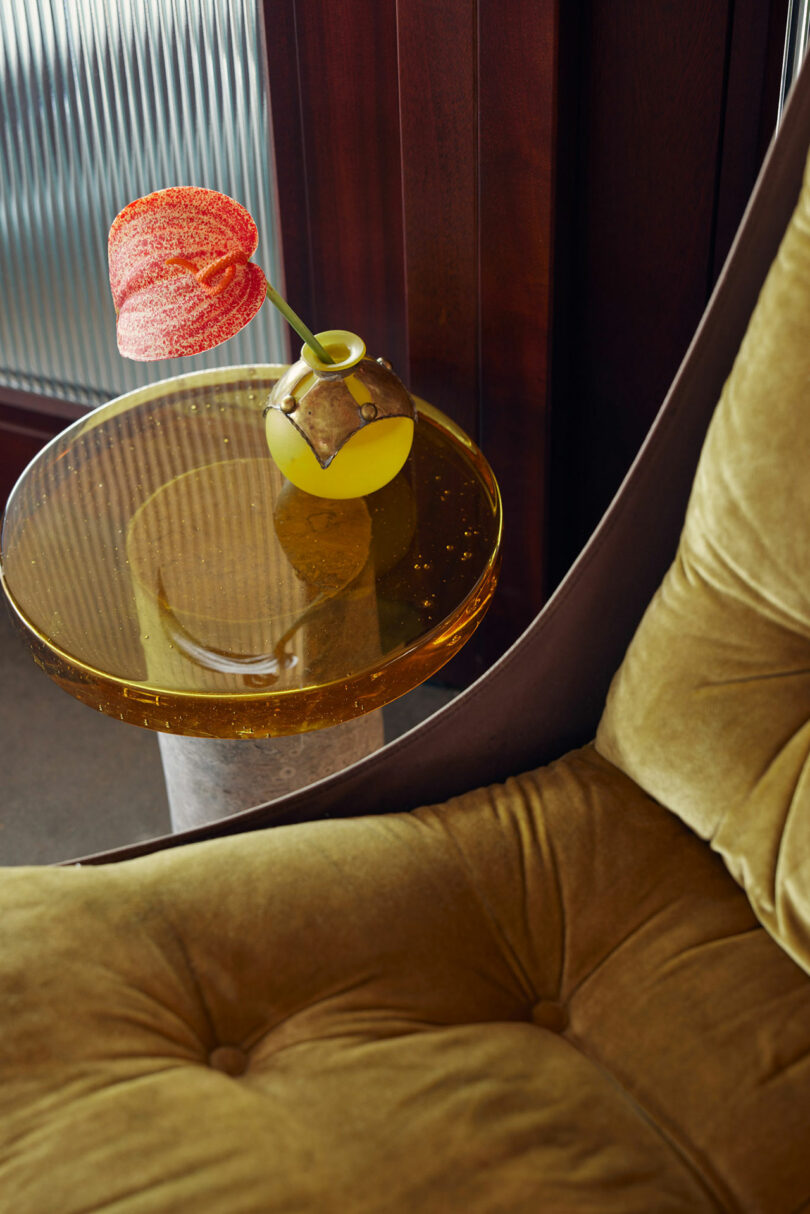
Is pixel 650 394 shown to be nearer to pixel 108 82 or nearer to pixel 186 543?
pixel 186 543

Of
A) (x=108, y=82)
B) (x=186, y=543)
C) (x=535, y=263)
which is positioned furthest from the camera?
(x=108, y=82)

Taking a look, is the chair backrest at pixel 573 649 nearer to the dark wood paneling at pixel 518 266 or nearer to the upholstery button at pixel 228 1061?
the upholstery button at pixel 228 1061

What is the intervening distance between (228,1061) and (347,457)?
0.39 metres

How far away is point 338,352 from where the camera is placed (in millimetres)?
783

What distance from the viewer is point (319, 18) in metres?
0.96

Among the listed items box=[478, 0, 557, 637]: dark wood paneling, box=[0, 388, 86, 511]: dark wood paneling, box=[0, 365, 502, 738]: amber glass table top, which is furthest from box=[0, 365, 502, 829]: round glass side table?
box=[0, 388, 86, 511]: dark wood paneling

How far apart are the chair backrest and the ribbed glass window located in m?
0.58

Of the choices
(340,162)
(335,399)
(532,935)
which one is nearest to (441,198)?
(340,162)

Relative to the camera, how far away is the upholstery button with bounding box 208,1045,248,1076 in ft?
1.72

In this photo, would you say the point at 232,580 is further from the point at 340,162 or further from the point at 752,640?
the point at 340,162

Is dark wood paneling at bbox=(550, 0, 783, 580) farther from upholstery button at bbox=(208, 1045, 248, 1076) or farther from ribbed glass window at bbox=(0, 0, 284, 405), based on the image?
upholstery button at bbox=(208, 1045, 248, 1076)

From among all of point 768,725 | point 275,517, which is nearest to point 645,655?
point 768,725

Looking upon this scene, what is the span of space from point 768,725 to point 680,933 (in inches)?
4.6

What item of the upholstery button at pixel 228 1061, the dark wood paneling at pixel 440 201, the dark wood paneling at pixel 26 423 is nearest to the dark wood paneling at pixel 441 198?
the dark wood paneling at pixel 440 201
